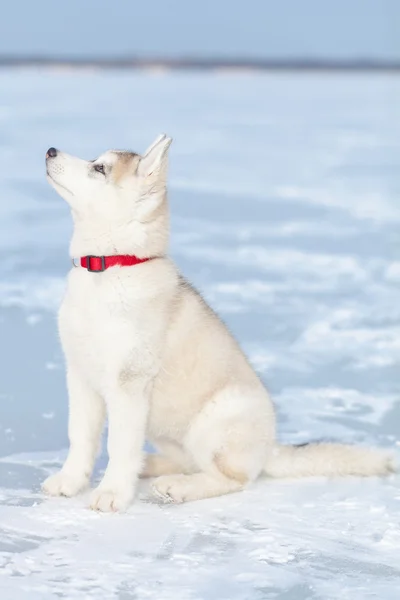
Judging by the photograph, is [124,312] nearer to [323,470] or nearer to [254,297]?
[323,470]

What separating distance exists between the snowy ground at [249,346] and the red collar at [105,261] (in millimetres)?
745

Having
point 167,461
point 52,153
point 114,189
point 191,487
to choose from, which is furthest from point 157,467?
point 52,153

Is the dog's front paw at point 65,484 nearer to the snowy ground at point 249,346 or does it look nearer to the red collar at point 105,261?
the snowy ground at point 249,346

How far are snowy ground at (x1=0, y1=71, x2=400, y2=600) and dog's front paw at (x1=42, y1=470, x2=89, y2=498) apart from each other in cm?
6

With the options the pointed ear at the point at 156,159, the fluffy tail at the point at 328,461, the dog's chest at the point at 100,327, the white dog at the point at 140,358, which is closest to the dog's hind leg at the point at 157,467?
the white dog at the point at 140,358

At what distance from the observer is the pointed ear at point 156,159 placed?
3.60 m

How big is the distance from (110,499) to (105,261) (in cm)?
72

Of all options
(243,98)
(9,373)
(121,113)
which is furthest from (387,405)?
(243,98)

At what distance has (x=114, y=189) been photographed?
144 inches

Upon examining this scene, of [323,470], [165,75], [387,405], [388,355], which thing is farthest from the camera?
[165,75]

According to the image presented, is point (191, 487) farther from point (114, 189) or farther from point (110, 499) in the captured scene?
point (114, 189)

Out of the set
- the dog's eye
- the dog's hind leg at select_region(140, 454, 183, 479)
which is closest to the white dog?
the dog's eye

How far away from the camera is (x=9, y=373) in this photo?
5.45 meters

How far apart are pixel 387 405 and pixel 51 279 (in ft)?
9.54
